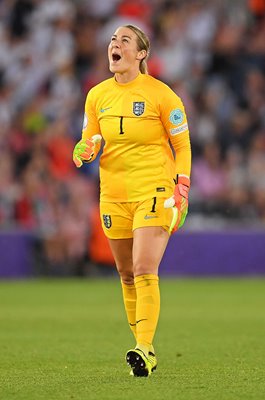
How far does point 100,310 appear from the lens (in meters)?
13.2

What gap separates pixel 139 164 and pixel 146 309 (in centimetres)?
97

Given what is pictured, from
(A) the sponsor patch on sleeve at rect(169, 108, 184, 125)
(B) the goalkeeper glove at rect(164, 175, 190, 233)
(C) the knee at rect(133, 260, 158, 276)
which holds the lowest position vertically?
(C) the knee at rect(133, 260, 158, 276)

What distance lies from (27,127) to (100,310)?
606 cm

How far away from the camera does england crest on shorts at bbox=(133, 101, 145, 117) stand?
7594 mm

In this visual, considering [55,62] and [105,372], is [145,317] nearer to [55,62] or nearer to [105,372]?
[105,372]

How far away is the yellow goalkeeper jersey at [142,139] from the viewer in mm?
7582

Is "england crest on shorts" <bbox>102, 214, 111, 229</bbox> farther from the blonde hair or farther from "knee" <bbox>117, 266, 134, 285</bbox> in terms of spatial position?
the blonde hair

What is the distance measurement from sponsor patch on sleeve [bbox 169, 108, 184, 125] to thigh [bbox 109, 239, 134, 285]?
0.86m

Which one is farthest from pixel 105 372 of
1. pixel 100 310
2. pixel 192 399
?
pixel 100 310

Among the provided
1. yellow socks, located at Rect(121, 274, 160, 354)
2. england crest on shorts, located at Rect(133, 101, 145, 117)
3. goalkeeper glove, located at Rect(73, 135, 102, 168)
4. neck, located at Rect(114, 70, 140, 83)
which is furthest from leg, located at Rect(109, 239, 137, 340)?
neck, located at Rect(114, 70, 140, 83)

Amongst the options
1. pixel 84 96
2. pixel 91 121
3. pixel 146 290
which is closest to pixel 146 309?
pixel 146 290

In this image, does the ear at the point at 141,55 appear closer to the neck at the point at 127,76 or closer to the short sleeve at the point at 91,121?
the neck at the point at 127,76

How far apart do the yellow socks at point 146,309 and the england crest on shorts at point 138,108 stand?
1.08 meters

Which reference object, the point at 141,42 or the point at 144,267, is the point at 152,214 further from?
the point at 141,42
